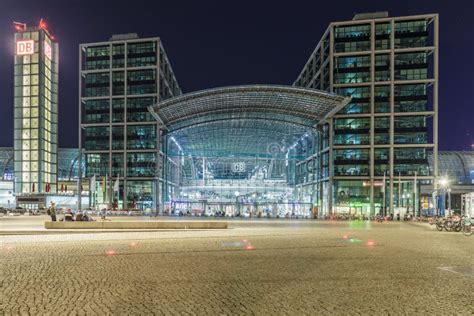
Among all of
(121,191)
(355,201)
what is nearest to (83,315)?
(355,201)

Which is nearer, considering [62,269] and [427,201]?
[62,269]

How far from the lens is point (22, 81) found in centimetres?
9231

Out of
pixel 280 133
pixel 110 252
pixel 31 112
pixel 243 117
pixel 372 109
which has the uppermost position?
pixel 31 112

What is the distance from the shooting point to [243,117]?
2783 inches

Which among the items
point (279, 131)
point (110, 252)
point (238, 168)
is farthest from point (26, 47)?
point (110, 252)

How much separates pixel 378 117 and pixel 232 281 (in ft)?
230

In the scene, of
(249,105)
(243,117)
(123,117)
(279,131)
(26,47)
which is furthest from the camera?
Answer: (26,47)

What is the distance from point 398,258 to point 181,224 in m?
18.4

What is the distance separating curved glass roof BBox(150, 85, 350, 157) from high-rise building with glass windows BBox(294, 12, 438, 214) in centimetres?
807

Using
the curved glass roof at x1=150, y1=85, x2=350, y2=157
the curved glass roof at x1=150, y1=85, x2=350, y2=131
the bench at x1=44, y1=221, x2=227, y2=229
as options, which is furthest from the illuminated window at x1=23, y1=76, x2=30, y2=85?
the bench at x1=44, y1=221, x2=227, y2=229

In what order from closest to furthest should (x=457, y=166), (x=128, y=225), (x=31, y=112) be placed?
(x=128, y=225), (x=31, y=112), (x=457, y=166)

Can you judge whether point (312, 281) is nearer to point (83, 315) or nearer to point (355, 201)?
point (83, 315)

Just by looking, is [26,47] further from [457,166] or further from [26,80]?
[457,166]

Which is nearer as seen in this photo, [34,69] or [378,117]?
[378,117]
